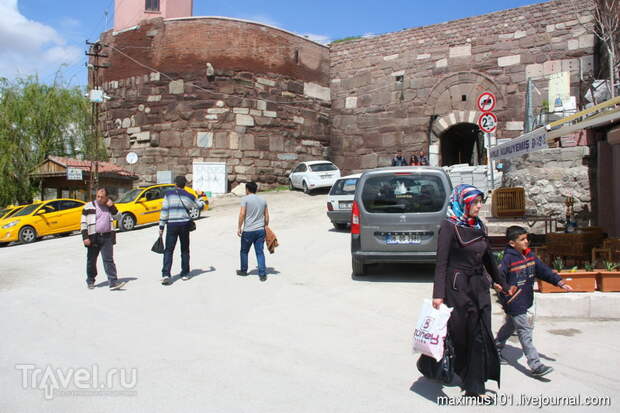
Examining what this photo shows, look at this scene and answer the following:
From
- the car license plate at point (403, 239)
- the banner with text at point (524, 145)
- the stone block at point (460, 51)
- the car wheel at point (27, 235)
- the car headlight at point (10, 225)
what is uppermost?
the stone block at point (460, 51)

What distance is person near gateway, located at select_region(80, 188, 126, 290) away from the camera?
802 centimetres

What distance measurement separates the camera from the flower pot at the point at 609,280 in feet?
20.3

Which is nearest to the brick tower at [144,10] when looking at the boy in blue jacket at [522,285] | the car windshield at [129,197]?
the car windshield at [129,197]

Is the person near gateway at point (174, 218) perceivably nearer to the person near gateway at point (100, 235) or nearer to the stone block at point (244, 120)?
the person near gateway at point (100, 235)

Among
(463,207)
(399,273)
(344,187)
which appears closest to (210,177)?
(344,187)

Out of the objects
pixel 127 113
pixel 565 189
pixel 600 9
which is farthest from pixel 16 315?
pixel 127 113

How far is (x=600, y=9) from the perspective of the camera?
1691 cm

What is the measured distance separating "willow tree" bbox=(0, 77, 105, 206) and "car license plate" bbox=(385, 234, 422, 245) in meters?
21.0

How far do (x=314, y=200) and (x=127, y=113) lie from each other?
1067 centimetres

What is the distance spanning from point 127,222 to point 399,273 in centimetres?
1066

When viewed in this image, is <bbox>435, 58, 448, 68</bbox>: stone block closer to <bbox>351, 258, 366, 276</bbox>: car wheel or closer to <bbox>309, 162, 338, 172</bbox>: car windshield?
<bbox>309, 162, 338, 172</bbox>: car windshield

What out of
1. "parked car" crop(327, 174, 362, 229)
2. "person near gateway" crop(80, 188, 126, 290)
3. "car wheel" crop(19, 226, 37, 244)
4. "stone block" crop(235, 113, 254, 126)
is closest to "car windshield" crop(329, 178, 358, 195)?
"parked car" crop(327, 174, 362, 229)

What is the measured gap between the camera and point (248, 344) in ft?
17.2

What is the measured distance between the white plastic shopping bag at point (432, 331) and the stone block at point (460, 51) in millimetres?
20875
